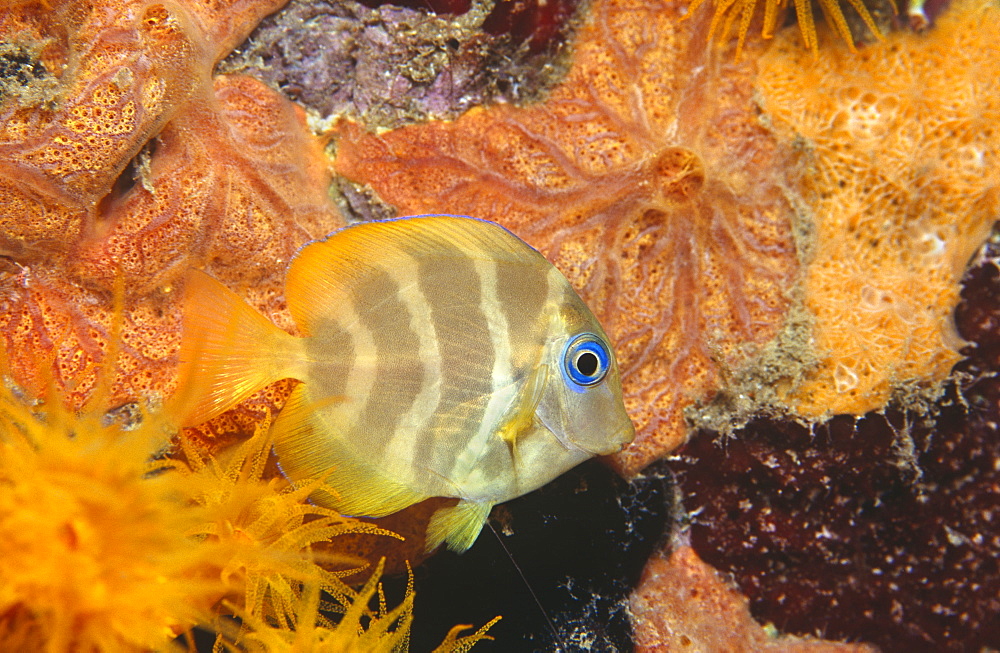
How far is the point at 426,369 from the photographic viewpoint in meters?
1.97

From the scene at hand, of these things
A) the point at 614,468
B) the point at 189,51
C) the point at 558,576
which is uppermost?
the point at 189,51

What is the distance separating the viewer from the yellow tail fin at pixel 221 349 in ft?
6.18

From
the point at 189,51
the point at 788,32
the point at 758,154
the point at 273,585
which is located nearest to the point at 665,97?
the point at 758,154

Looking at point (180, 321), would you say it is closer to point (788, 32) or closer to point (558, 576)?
point (558, 576)

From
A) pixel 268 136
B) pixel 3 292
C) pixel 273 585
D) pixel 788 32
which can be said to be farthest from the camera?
pixel 788 32

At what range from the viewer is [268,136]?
2418 millimetres

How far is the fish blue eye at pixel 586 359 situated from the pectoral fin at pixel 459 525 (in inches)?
22.4

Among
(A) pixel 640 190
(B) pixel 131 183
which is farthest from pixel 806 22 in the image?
(B) pixel 131 183

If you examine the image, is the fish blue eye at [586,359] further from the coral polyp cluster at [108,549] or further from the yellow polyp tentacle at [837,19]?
the yellow polyp tentacle at [837,19]

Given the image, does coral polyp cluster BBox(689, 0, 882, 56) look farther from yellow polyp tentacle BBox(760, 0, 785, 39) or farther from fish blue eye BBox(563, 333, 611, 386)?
fish blue eye BBox(563, 333, 611, 386)

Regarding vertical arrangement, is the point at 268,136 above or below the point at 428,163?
above

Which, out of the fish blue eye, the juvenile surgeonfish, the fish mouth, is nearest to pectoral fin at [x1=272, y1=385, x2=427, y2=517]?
the juvenile surgeonfish

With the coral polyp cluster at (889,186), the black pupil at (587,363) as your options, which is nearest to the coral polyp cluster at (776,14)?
the coral polyp cluster at (889,186)

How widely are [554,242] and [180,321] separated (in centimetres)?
160
